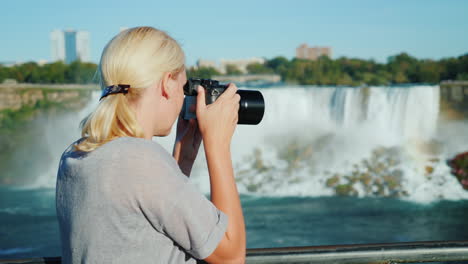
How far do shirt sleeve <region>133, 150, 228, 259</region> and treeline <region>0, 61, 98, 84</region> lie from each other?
23.3m

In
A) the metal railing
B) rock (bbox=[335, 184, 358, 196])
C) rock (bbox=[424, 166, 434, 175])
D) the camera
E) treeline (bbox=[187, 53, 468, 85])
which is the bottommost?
rock (bbox=[335, 184, 358, 196])

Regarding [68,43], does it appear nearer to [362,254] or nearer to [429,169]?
[429,169]

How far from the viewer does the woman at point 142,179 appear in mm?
858

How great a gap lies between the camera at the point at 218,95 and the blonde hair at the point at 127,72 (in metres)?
0.15

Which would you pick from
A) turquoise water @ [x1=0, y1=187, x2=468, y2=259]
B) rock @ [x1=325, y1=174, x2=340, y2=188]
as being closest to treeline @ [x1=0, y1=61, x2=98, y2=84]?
turquoise water @ [x1=0, y1=187, x2=468, y2=259]

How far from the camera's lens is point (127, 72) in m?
0.95

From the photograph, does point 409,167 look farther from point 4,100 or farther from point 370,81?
point 4,100

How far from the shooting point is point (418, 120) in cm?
1480

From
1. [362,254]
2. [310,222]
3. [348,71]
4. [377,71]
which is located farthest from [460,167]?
[362,254]

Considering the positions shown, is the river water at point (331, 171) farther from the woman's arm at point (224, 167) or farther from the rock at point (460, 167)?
the woman's arm at point (224, 167)

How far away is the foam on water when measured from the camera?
13.9 m

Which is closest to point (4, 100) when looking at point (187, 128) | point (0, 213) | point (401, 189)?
point (0, 213)

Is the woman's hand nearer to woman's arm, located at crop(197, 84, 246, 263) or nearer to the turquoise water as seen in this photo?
woman's arm, located at crop(197, 84, 246, 263)

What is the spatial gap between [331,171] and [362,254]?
516 inches
